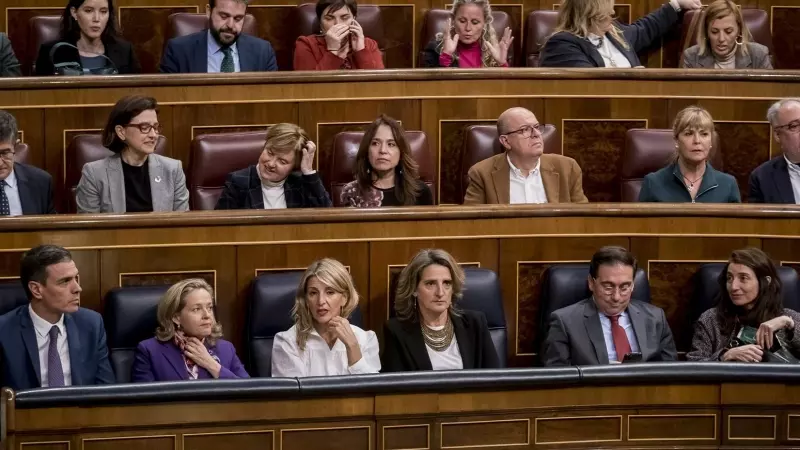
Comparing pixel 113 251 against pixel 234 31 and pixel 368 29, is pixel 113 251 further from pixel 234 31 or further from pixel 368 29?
pixel 368 29

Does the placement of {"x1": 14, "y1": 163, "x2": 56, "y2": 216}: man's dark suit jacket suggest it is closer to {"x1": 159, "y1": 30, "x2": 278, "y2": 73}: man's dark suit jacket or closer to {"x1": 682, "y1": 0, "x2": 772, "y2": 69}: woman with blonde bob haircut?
{"x1": 159, "y1": 30, "x2": 278, "y2": 73}: man's dark suit jacket

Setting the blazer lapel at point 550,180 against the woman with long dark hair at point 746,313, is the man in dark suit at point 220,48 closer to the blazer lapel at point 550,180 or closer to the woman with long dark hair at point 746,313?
the blazer lapel at point 550,180

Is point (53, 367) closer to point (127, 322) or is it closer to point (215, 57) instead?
point (127, 322)

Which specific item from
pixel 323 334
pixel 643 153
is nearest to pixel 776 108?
pixel 643 153

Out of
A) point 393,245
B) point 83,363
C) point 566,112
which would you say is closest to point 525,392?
point 393,245

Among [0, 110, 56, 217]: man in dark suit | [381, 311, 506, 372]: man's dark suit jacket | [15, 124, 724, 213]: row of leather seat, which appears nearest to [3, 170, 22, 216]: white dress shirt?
[0, 110, 56, 217]: man in dark suit

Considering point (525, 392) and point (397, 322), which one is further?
point (397, 322)

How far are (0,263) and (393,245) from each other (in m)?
0.60

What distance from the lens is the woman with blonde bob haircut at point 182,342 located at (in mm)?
2158

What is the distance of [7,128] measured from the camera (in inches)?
97.1

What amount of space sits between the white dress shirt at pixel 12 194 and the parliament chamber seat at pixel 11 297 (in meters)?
0.32

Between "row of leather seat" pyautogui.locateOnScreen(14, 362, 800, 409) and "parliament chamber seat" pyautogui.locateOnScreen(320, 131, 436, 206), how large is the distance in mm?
825

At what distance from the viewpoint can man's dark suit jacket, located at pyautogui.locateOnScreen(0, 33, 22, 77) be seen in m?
2.97

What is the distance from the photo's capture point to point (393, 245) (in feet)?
7.80
